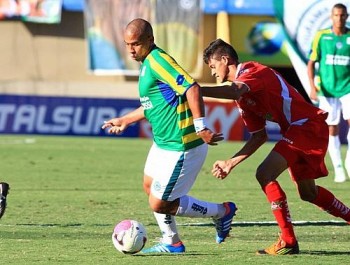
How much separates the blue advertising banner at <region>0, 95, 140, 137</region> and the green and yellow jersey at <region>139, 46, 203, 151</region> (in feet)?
52.2

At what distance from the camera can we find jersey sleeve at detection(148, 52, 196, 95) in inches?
332

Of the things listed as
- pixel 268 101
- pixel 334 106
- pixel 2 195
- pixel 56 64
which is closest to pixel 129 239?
pixel 268 101

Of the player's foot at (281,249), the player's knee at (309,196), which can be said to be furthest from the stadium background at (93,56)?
the player's foot at (281,249)

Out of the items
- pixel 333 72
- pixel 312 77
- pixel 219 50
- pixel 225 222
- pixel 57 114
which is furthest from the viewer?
pixel 57 114

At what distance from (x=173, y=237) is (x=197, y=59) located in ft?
64.8

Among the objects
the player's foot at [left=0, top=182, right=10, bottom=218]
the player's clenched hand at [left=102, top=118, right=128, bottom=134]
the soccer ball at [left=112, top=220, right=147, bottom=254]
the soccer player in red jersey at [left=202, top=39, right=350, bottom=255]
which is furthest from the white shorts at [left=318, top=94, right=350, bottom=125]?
the soccer ball at [left=112, top=220, right=147, bottom=254]

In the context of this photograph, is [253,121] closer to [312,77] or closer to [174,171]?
[174,171]

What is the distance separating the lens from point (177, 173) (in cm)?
876

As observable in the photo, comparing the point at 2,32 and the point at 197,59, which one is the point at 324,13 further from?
the point at 2,32

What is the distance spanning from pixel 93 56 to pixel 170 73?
2076cm

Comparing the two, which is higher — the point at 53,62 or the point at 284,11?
the point at 284,11

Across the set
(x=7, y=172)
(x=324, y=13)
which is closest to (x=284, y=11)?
(x=324, y=13)

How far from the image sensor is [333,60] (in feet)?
50.2

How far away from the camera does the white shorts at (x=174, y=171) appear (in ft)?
28.8
